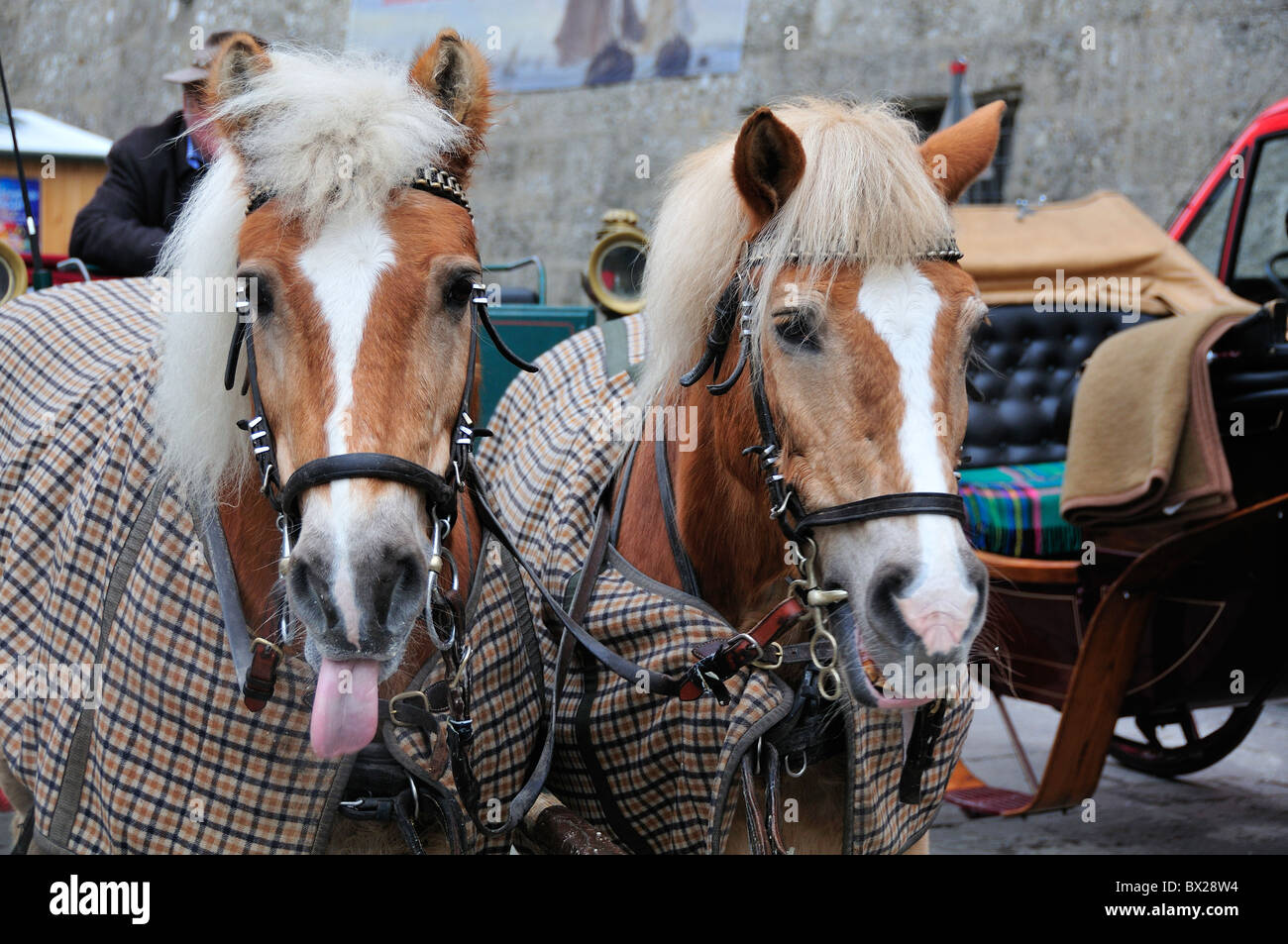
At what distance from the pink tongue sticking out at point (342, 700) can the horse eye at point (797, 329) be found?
2.30 feet

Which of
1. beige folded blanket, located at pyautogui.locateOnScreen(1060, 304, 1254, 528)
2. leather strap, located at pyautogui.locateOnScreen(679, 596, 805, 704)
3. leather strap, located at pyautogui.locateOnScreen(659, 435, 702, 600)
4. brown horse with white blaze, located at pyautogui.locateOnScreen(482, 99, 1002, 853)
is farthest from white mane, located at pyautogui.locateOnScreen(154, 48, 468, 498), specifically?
beige folded blanket, located at pyautogui.locateOnScreen(1060, 304, 1254, 528)

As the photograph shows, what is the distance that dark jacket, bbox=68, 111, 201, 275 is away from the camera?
10.5ft

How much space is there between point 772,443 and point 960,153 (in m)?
0.62

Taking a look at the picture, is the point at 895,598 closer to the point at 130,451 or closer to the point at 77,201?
the point at 130,451

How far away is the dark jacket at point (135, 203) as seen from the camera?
3203mm

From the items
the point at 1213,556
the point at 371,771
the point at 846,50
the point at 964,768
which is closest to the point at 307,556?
the point at 371,771

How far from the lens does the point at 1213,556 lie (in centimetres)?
305

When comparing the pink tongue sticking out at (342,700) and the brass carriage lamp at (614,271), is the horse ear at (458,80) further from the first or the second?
the brass carriage lamp at (614,271)

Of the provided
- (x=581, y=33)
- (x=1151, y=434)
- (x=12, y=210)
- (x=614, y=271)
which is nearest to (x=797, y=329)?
(x=1151, y=434)

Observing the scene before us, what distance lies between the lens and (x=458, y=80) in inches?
69.6

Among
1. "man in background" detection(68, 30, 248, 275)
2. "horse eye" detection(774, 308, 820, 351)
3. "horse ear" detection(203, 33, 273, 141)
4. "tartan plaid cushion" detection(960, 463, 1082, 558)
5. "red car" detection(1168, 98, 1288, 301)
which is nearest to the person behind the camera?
"horse eye" detection(774, 308, 820, 351)

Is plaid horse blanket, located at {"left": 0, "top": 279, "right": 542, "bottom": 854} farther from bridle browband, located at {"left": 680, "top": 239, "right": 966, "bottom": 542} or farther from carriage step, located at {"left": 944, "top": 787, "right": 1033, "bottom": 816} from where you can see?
carriage step, located at {"left": 944, "top": 787, "right": 1033, "bottom": 816}

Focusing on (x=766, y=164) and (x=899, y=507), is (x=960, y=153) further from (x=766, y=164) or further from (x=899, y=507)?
(x=899, y=507)

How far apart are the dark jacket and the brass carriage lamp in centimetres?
122
